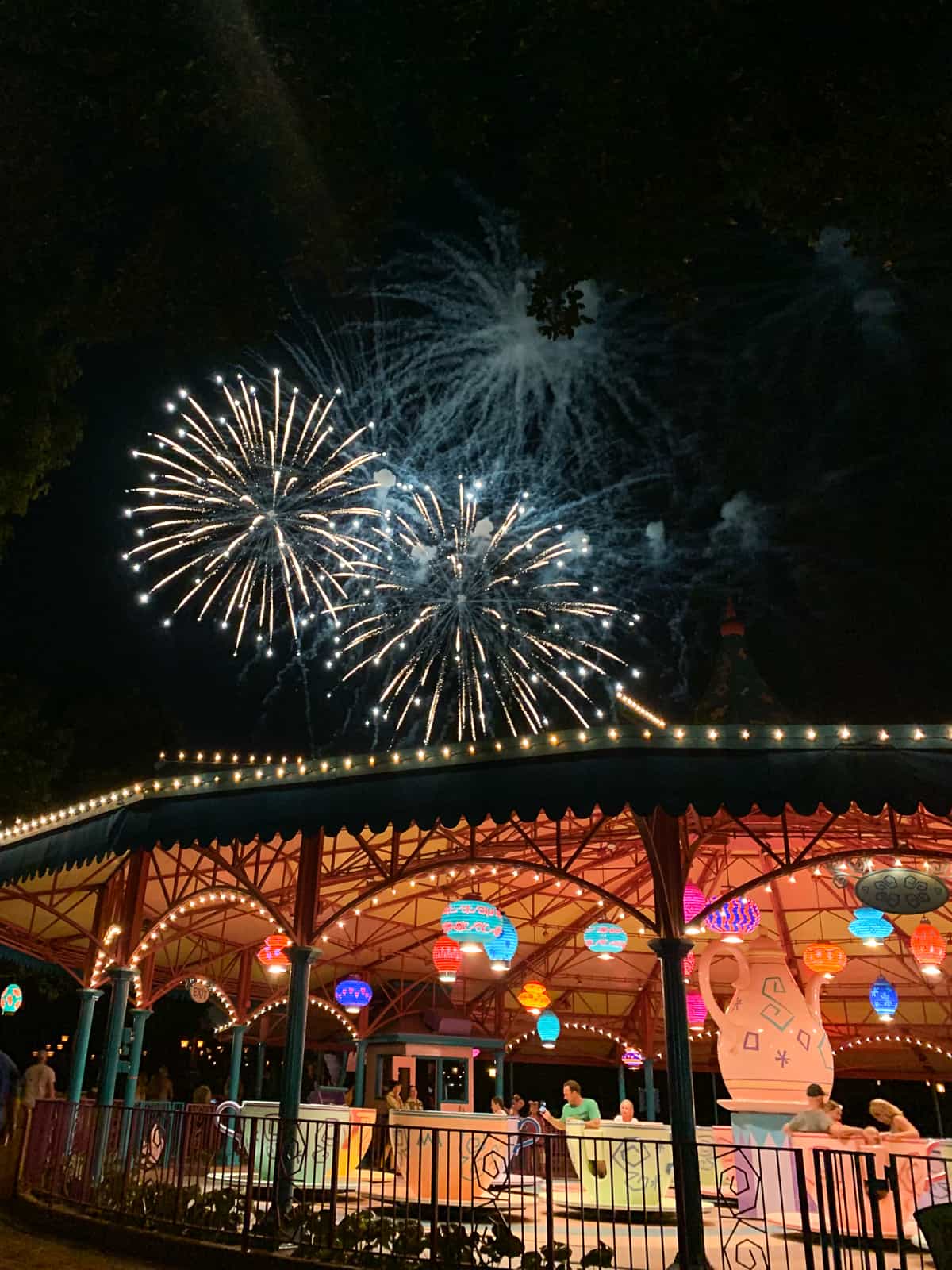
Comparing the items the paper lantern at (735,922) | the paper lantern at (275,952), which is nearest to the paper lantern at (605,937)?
the paper lantern at (735,922)

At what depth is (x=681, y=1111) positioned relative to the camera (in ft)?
26.7

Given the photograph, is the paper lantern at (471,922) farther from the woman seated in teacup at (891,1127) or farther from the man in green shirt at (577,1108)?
the woman seated in teacup at (891,1127)

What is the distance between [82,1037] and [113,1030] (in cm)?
304

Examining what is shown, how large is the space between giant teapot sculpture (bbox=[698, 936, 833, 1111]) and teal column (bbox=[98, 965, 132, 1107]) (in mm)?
6566

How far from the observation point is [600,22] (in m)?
7.38

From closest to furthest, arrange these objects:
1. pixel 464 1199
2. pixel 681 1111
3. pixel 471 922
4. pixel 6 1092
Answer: pixel 681 1111
pixel 6 1092
pixel 471 922
pixel 464 1199

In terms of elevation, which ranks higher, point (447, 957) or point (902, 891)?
point (447, 957)

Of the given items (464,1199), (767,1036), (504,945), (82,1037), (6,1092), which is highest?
(504,945)

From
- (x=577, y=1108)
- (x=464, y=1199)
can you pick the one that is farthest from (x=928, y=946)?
(x=464, y=1199)

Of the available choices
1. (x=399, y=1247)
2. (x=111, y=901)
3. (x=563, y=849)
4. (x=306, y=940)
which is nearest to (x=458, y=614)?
(x=563, y=849)

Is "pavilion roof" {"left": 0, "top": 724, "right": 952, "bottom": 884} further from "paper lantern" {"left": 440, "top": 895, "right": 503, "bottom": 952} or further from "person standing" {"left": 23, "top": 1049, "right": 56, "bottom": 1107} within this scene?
"person standing" {"left": 23, "top": 1049, "right": 56, "bottom": 1107}

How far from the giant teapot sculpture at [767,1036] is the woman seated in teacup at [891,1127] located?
0.65 m

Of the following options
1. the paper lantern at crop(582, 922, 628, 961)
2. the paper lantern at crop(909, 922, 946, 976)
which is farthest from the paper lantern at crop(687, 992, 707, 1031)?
the paper lantern at crop(909, 922, 946, 976)

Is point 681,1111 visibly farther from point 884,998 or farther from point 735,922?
point 884,998
